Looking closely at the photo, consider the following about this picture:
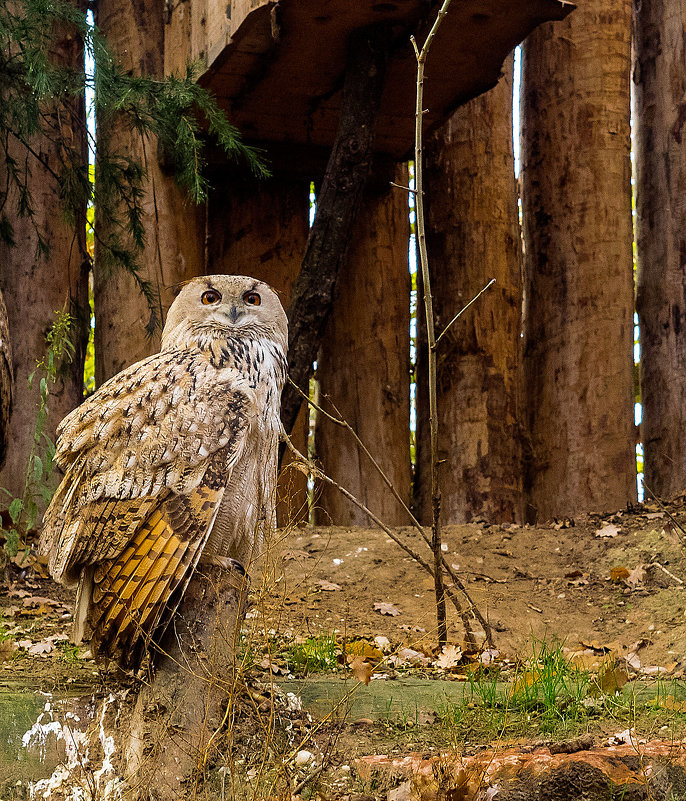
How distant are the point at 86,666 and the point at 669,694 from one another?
2457 millimetres

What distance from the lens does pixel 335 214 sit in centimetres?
632

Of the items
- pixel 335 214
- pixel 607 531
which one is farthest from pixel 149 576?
pixel 607 531

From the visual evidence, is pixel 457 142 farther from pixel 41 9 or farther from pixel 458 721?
pixel 458 721

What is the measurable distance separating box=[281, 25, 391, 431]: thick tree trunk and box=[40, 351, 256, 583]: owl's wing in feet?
8.17

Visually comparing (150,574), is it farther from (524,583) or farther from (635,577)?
(635,577)

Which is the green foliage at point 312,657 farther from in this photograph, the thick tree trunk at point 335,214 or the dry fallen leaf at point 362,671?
the thick tree trunk at point 335,214

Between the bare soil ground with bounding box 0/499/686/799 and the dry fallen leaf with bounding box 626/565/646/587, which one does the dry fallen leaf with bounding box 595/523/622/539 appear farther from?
the dry fallen leaf with bounding box 626/565/646/587

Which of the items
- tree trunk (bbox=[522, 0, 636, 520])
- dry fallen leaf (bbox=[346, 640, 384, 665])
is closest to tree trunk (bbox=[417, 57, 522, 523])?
tree trunk (bbox=[522, 0, 636, 520])

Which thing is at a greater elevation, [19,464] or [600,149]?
[600,149]

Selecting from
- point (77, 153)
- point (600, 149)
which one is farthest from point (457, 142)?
point (77, 153)

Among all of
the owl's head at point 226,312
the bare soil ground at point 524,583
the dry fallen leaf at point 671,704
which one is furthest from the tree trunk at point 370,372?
the dry fallen leaf at point 671,704

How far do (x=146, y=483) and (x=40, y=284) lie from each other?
388 cm

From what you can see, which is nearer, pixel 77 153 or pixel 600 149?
pixel 77 153

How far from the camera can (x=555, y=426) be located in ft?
24.3
